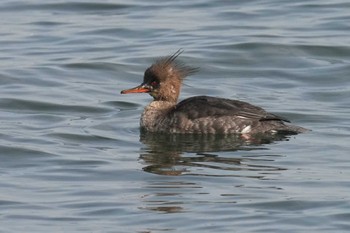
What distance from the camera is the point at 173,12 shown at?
2289 centimetres

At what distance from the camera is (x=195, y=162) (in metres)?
13.4

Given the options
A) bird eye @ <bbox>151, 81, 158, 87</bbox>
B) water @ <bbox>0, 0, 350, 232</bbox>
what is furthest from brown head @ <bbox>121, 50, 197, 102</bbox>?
water @ <bbox>0, 0, 350, 232</bbox>

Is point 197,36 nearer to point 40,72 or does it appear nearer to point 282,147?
point 40,72

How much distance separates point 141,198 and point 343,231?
2192 millimetres

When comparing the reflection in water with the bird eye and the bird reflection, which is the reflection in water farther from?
the bird eye

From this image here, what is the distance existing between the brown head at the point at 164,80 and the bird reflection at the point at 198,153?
2.20 ft

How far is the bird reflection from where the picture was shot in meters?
13.0

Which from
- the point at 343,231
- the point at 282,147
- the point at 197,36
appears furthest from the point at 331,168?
the point at 197,36

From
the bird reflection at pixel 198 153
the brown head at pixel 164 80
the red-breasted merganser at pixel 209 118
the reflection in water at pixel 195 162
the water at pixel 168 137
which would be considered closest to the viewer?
the water at pixel 168 137

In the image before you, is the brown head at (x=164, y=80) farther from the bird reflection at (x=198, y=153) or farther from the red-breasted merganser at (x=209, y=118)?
the bird reflection at (x=198, y=153)

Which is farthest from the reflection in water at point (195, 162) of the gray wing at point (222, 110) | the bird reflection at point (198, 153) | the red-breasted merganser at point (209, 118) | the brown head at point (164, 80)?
the brown head at point (164, 80)

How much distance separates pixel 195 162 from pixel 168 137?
1737 mm

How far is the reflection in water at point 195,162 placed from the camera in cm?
1174

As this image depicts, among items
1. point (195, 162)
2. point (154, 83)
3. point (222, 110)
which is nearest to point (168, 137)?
point (222, 110)
